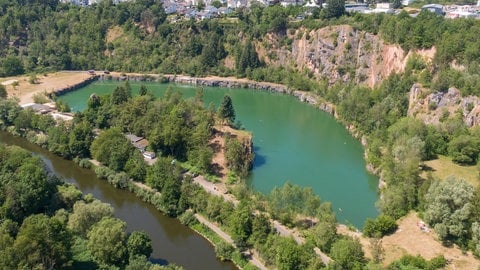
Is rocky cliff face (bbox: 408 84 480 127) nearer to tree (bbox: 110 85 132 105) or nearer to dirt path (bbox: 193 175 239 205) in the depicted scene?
dirt path (bbox: 193 175 239 205)

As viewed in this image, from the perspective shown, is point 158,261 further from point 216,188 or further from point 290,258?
point 216,188

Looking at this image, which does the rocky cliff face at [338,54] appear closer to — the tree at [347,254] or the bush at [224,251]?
the tree at [347,254]

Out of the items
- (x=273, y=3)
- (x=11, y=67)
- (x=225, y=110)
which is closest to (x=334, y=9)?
(x=273, y=3)

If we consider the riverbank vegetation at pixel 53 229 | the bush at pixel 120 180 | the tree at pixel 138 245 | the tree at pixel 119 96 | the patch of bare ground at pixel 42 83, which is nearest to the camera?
the riverbank vegetation at pixel 53 229

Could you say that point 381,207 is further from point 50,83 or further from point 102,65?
point 102,65

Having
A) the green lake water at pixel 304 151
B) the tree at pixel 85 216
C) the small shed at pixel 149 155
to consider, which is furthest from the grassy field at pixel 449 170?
the tree at pixel 85 216

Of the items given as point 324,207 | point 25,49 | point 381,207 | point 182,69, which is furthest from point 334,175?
point 25,49
